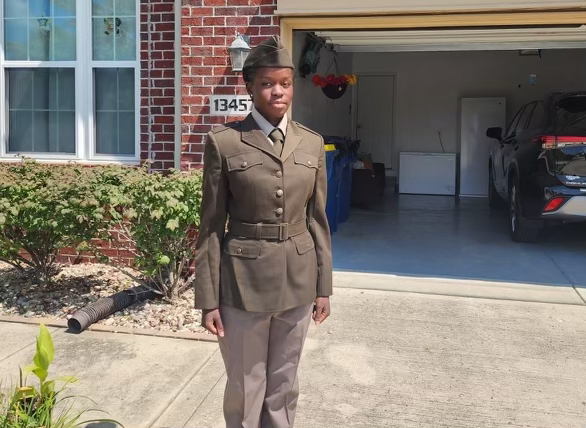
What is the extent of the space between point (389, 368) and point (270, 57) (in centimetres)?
238

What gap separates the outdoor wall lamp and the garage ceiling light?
1705 millimetres

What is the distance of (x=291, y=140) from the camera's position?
2629 millimetres

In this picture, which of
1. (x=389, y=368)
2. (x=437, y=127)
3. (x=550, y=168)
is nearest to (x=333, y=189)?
(x=550, y=168)

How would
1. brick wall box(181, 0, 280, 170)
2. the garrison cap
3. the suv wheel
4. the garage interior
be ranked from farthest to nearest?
1. the suv wheel
2. the garage interior
3. brick wall box(181, 0, 280, 170)
4. the garrison cap

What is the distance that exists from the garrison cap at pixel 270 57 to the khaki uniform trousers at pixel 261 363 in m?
0.99

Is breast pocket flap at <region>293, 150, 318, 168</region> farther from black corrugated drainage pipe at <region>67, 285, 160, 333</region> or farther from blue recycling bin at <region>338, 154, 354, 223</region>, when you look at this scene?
blue recycling bin at <region>338, 154, 354, 223</region>

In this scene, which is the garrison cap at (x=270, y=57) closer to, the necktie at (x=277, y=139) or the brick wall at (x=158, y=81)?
the necktie at (x=277, y=139)

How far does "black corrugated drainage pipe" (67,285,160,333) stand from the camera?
4.70 metres

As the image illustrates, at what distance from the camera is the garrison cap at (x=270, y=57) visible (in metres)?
2.48

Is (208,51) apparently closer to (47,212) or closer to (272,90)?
(47,212)

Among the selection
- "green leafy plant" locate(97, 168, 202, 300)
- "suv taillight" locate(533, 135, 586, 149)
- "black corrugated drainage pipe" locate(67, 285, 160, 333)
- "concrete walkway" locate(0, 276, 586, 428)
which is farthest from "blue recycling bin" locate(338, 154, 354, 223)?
"black corrugated drainage pipe" locate(67, 285, 160, 333)

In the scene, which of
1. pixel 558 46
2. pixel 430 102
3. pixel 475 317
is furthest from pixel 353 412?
pixel 430 102

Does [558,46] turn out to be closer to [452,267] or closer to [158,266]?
[452,267]

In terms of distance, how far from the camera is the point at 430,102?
1393 cm
